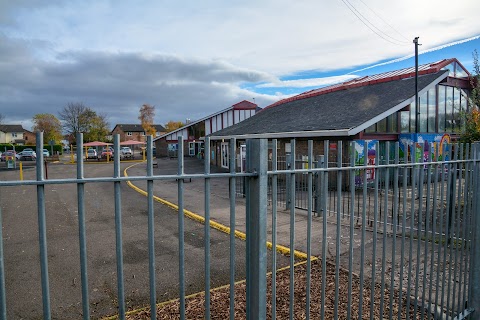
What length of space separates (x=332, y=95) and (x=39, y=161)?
78.2 ft

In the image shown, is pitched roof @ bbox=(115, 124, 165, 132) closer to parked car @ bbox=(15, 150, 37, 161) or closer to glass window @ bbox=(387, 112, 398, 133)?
parked car @ bbox=(15, 150, 37, 161)

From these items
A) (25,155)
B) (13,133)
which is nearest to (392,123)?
(25,155)

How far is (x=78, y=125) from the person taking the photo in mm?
52094

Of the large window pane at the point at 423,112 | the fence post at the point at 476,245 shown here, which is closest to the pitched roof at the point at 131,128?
the large window pane at the point at 423,112

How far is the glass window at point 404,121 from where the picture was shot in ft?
55.9

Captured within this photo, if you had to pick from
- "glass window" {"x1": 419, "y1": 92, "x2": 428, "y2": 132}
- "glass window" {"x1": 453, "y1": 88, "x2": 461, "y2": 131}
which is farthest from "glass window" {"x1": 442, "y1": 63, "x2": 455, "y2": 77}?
"glass window" {"x1": 419, "y1": 92, "x2": 428, "y2": 132}

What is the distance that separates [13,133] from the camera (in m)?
88.5

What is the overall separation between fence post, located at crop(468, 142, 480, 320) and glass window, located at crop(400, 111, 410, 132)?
14.4 metres

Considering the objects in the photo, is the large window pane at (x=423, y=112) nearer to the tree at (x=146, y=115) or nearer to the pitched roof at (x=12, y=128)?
the tree at (x=146, y=115)

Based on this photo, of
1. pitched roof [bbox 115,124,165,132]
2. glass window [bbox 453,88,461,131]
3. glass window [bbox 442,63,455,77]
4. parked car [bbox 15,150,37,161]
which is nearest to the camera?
glass window [bbox 442,63,455,77]

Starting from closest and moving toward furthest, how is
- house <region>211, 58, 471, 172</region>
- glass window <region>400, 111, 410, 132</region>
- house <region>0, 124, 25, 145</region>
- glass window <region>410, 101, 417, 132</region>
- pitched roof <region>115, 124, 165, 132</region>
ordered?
house <region>211, 58, 471, 172</region>, glass window <region>400, 111, 410, 132</region>, glass window <region>410, 101, 417, 132</region>, house <region>0, 124, 25, 145</region>, pitched roof <region>115, 124, 165, 132</region>

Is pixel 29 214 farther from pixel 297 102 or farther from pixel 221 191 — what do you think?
pixel 297 102

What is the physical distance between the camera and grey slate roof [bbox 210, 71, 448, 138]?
1560cm

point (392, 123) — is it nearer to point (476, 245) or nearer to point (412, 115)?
point (412, 115)
